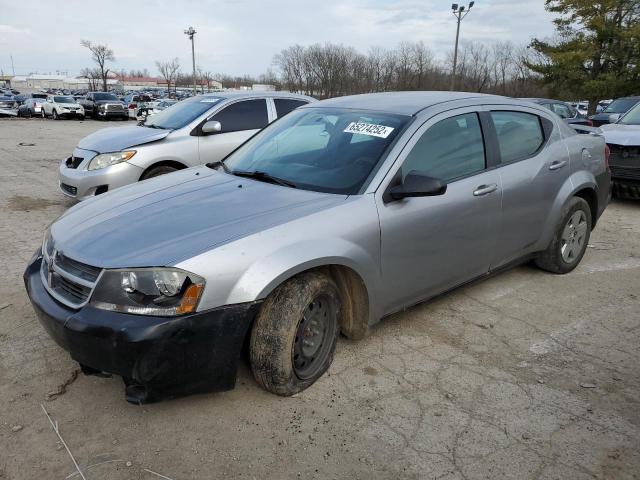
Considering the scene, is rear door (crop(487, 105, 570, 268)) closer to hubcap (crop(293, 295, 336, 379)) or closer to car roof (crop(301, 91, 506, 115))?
car roof (crop(301, 91, 506, 115))

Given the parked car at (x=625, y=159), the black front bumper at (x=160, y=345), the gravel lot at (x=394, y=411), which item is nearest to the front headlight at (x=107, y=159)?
the gravel lot at (x=394, y=411)

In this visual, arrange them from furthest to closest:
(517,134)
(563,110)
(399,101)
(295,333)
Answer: (563,110) < (517,134) < (399,101) < (295,333)

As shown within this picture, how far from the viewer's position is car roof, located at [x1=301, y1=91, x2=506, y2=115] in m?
3.54

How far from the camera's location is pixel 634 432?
262 centimetres

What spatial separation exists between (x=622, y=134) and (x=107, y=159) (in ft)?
23.9

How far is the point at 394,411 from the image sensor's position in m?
2.75

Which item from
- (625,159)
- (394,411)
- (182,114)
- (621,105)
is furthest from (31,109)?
(394,411)

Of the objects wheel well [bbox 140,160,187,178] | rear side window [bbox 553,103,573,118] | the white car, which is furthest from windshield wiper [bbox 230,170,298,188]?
the white car

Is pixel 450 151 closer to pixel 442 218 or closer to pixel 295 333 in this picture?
pixel 442 218

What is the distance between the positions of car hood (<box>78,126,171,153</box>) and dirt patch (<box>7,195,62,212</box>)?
1099 mm

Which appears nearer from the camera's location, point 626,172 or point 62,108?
point 626,172

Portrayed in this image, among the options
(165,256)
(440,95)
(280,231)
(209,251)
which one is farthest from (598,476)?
(440,95)

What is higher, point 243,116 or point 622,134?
point 243,116

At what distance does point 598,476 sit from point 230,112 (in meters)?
6.12
